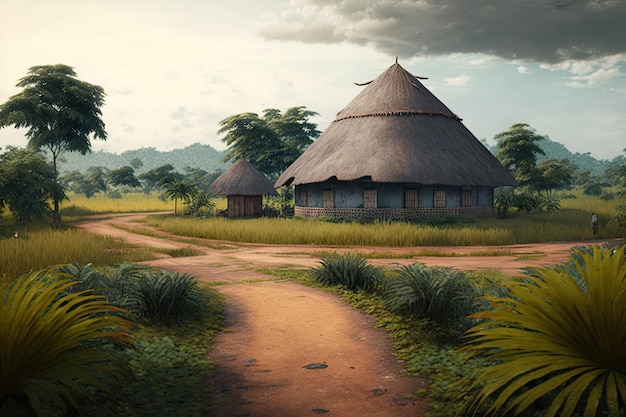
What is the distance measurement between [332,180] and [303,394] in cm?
2493

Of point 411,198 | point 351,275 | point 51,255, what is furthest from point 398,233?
point 51,255

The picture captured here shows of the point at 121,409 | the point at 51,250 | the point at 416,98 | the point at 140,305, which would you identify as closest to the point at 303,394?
the point at 121,409

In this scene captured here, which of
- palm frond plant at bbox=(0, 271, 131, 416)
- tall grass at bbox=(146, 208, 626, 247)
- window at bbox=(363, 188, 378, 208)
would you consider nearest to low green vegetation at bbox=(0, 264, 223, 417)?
palm frond plant at bbox=(0, 271, 131, 416)

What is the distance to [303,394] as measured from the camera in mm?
5145

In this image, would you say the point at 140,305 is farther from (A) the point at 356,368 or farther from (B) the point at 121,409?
(A) the point at 356,368

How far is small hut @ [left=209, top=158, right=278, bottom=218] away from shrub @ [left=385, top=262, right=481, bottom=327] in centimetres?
2794

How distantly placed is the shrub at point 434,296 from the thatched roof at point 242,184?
27886 mm

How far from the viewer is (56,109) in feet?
101

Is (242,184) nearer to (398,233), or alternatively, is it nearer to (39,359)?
(398,233)

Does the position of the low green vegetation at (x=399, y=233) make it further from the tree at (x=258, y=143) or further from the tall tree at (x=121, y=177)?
the tall tree at (x=121, y=177)

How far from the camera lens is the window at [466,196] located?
3011 centimetres

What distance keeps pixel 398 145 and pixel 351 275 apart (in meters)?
19.7

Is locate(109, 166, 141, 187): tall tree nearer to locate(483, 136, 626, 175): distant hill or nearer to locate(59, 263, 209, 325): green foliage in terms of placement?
locate(59, 263, 209, 325): green foliage

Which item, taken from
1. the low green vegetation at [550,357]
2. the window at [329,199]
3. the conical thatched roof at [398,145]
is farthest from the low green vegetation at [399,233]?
the low green vegetation at [550,357]
